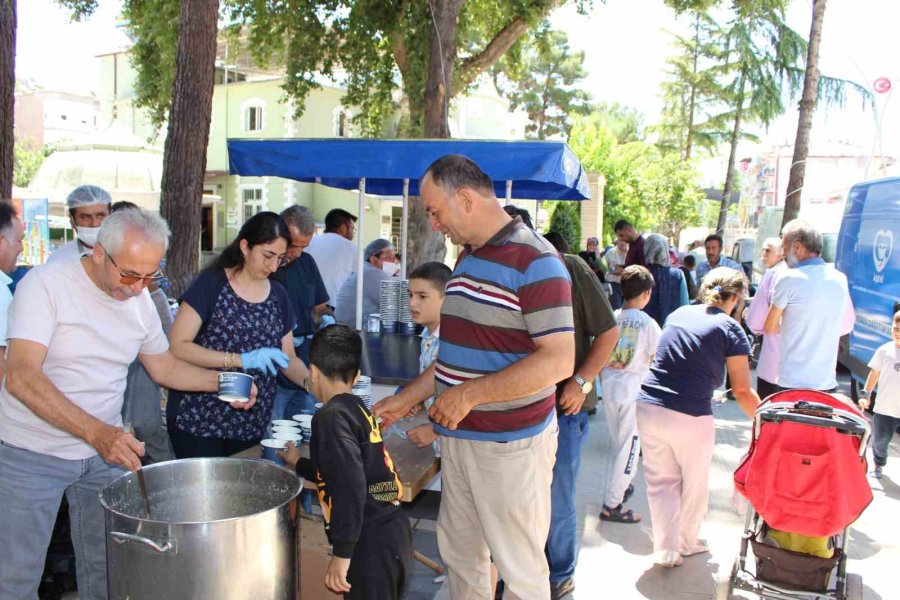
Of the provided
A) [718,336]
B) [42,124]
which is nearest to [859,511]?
[718,336]

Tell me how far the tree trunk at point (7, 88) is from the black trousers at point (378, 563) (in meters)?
3.87

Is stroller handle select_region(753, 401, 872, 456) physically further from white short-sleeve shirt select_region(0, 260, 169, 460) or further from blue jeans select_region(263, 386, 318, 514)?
white short-sleeve shirt select_region(0, 260, 169, 460)

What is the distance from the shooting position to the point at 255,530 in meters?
2.12

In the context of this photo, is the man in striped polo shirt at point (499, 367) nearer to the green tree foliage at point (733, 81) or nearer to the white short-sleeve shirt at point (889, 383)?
the white short-sleeve shirt at point (889, 383)

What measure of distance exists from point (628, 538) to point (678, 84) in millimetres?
31520

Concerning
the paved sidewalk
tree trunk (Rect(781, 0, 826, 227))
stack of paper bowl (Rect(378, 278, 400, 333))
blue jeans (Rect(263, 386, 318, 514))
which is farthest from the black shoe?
tree trunk (Rect(781, 0, 826, 227))

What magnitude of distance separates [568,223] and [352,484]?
22864 mm

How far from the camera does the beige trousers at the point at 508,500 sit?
252 cm

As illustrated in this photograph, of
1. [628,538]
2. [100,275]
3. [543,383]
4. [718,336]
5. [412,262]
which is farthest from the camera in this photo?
[412,262]

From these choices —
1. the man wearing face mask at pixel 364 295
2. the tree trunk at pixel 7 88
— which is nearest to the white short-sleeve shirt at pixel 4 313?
the tree trunk at pixel 7 88

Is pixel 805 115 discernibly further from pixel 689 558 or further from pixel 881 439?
pixel 689 558

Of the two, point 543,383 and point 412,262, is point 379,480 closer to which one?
point 543,383

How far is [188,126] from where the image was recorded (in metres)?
6.63

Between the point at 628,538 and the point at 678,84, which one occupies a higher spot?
the point at 678,84
